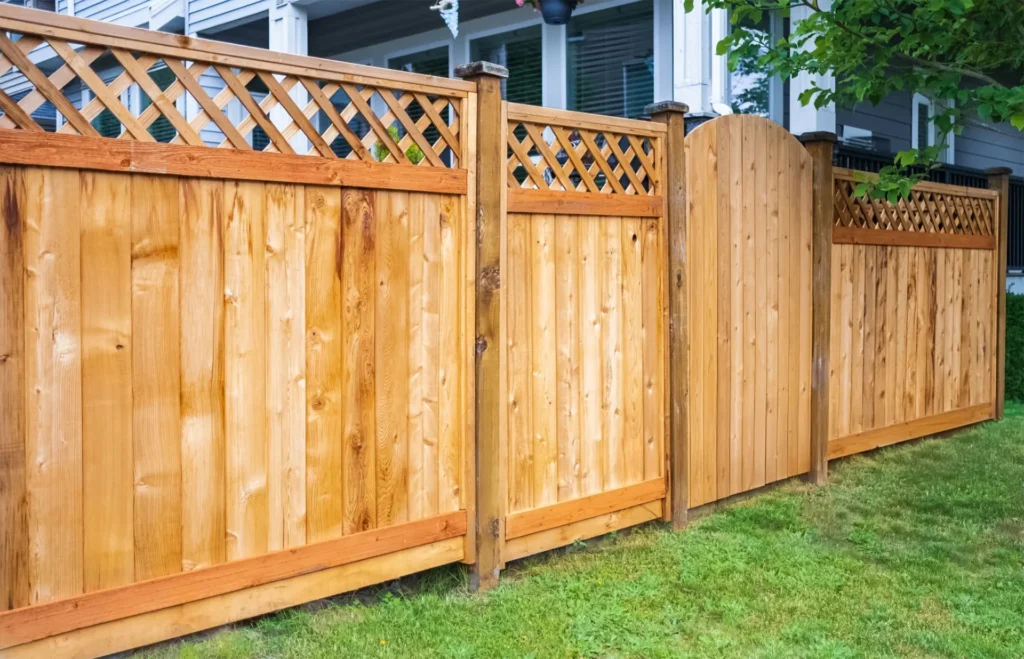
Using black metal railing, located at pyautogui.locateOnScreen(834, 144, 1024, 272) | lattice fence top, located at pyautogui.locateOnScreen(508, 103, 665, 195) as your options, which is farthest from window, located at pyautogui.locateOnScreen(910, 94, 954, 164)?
lattice fence top, located at pyautogui.locateOnScreen(508, 103, 665, 195)

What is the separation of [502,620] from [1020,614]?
6.63 feet

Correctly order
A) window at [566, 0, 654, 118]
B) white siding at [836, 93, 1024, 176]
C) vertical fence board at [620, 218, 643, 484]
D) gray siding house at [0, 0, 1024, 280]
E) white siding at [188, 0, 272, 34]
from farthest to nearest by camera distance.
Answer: white siding at [188, 0, 272, 34], white siding at [836, 93, 1024, 176], window at [566, 0, 654, 118], gray siding house at [0, 0, 1024, 280], vertical fence board at [620, 218, 643, 484]

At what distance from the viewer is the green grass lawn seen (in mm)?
3291

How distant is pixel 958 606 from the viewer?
12.4ft

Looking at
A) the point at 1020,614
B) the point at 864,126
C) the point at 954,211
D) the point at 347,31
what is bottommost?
the point at 1020,614

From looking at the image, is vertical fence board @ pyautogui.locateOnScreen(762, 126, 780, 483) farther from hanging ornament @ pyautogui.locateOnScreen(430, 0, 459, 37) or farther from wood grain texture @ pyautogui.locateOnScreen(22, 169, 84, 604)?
hanging ornament @ pyautogui.locateOnScreen(430, 0, 459, 37)

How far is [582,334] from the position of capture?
4.36 meters

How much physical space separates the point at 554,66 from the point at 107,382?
24.6 ft

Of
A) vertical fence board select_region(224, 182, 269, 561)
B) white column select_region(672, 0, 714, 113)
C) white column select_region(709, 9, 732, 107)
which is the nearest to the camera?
vertical fence board select_region(224, 182, 269, 561)

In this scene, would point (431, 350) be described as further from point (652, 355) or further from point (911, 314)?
point (911, 314)

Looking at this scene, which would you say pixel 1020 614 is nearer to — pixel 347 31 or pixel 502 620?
pixel 502 620

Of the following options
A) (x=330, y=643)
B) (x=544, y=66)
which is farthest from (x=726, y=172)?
(x=544, y=66)

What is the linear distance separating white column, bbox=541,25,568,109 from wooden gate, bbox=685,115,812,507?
4.26 metres

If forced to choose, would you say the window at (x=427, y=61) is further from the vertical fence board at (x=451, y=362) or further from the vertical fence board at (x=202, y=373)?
the vertical fence board at (x=202, y=373)
